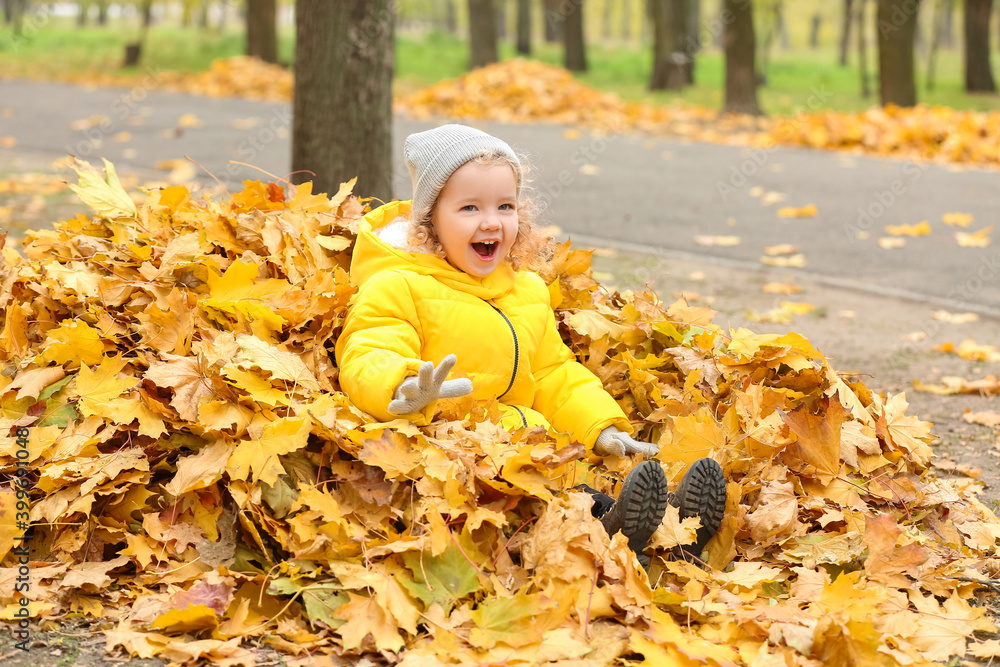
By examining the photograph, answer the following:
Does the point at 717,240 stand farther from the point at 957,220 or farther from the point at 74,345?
the point at 74,345

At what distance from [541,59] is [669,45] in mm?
7259

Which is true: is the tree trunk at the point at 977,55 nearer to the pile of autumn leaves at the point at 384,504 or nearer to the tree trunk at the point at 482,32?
the tree trunk at the point at 482,32

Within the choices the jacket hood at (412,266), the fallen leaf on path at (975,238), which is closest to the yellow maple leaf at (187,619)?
the jacket hood at (412,266)

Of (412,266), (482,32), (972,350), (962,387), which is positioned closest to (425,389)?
(412,266)

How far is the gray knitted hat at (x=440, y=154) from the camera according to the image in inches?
106

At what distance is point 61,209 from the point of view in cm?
719

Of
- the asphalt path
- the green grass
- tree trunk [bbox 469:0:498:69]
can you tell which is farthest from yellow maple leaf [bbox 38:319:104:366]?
tree trunk [bbox 469:0:498:69]

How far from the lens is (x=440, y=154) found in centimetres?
272

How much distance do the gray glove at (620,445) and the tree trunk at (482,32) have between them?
17.7 meters

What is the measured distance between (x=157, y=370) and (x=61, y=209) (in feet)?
17.7

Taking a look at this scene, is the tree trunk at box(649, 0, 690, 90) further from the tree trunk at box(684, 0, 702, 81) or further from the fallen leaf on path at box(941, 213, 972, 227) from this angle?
the fallen leaf on path at box(941, 213, 972, 227)

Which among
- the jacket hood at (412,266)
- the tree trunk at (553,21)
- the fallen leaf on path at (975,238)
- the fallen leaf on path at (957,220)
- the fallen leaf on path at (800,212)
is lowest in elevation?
the fallen leaf on path at (975,238)

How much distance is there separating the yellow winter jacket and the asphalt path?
5.81 ft

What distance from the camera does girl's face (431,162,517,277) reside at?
2.71 meters
